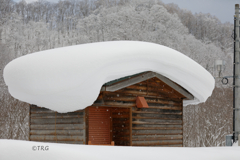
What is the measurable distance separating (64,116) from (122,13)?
149ft

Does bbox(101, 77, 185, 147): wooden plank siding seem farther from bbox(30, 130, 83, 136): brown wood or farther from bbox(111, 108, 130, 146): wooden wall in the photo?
bbox(30, 130, 83, 136): brown wood

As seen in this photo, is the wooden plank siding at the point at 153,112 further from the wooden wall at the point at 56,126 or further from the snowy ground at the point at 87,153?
the snowy ground at the point at 87,153

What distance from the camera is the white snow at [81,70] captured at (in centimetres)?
862

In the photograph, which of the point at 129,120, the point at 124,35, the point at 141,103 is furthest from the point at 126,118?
the point at 124,35

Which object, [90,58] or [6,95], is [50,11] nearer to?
[6,95]

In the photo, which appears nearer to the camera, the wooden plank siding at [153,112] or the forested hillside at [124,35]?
the wooden plank siding at [153,112]

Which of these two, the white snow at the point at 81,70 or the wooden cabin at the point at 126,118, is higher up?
the white snow at the point at 81,70

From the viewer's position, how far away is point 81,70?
853cm

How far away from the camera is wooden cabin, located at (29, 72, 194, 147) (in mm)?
10164

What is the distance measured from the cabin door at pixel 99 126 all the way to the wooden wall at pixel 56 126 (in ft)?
4.65

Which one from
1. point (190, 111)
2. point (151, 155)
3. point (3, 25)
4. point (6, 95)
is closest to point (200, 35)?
point (3, 25)

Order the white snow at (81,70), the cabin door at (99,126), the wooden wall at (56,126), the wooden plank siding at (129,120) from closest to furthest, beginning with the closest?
the white snow at (81,70) < the wooden wall at (56,126) < the wooden plank siding at (129,120) < the cabin door at (99,126)

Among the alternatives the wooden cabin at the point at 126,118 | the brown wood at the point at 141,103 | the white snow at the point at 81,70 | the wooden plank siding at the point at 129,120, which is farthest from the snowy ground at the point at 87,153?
the brown wood at the point at 141,103

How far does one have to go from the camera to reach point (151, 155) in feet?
16.7
